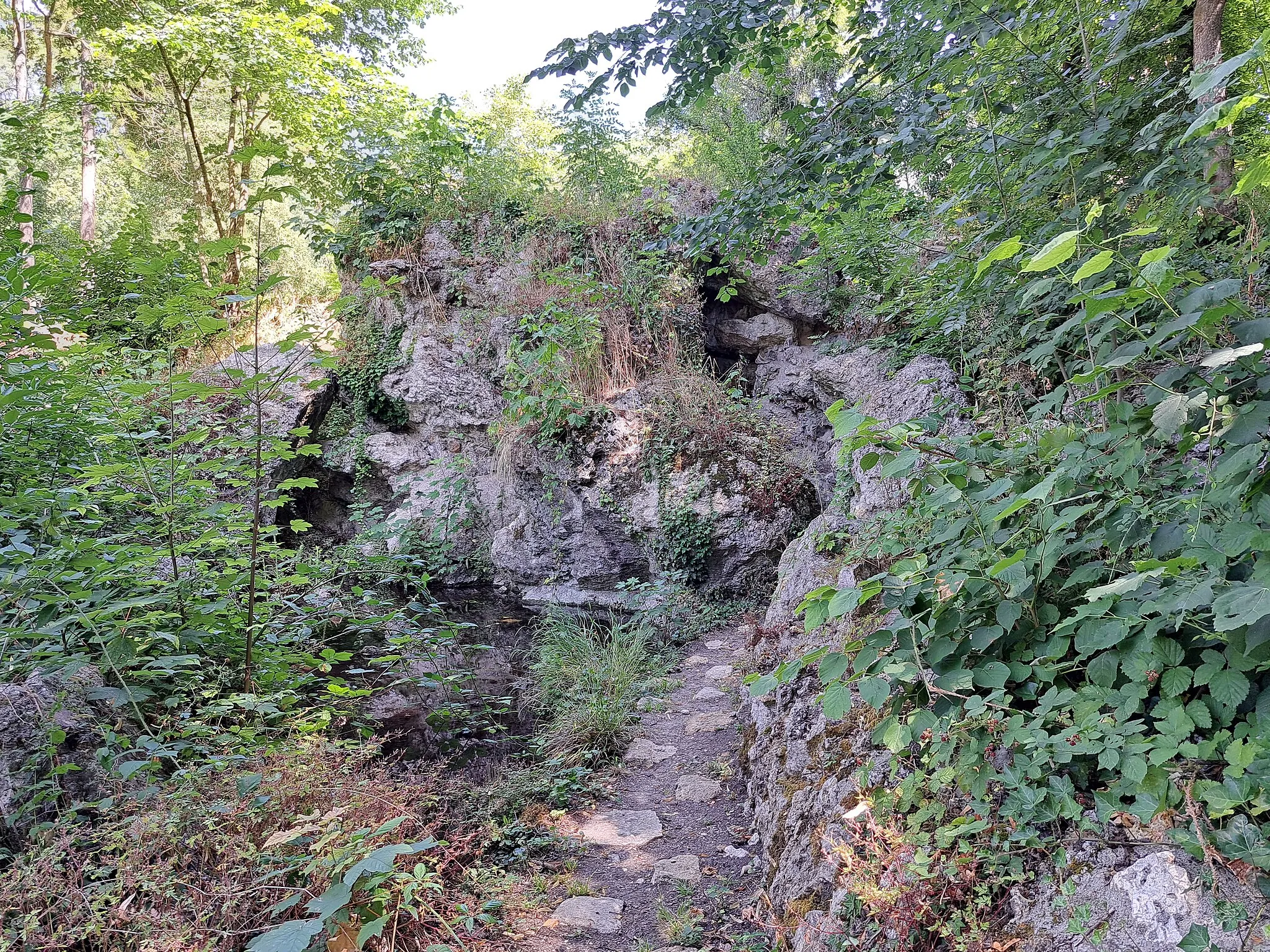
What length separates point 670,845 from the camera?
11.5 ft

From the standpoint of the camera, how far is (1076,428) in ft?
6.99

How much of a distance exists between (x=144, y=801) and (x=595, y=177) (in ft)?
32.1

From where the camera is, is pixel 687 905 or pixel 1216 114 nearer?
pixel 1216 114

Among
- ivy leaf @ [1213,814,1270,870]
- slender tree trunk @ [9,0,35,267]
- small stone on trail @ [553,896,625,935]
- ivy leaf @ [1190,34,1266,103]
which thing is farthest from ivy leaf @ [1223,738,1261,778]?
slender tree trunk @ [9,0,35,267]

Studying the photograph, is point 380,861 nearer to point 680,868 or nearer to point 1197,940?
point 1197,940

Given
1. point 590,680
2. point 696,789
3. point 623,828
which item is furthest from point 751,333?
point 623,828

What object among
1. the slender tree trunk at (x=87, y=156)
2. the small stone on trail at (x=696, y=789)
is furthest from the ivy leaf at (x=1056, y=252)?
the slender tree trunk at (x=87, y=156)

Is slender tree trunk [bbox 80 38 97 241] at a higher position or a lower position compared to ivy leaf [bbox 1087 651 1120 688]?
higher

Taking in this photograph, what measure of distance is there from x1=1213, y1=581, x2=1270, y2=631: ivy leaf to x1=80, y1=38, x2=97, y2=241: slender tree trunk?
1469 cm

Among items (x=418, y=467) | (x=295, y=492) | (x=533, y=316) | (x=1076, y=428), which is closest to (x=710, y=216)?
(x=1076, y=428)

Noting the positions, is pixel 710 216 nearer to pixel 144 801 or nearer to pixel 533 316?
pixel 144 801

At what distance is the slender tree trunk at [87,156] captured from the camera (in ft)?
35.6

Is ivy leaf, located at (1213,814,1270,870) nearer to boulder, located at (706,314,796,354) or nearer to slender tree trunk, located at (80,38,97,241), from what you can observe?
boulder, located at (706,314,796,354)

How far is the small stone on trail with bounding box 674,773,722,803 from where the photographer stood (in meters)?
3.94
